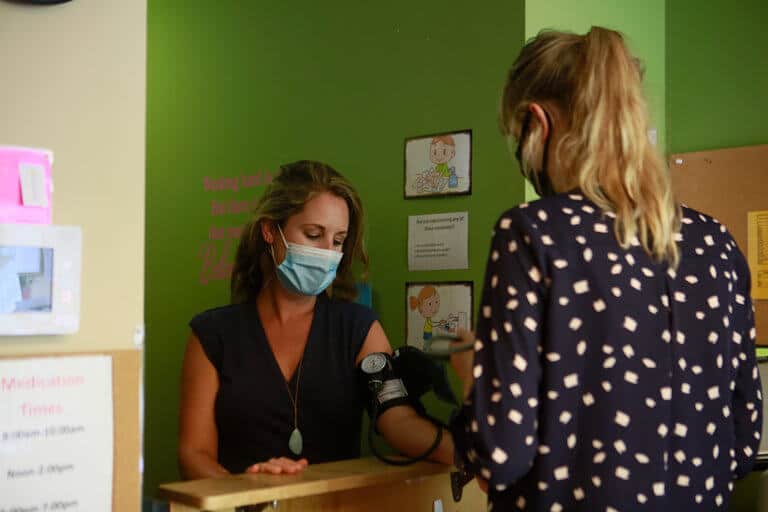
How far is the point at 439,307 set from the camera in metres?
2.49

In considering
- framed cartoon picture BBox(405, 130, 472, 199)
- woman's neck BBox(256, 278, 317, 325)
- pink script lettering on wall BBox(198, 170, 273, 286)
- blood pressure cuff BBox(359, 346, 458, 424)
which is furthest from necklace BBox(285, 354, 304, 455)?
pink script lettering on wall BBox(198, 170, 273, 286)

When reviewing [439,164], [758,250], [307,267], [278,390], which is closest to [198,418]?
[278,390]

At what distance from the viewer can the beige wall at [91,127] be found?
1.27 m

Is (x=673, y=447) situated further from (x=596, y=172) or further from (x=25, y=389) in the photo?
(x=25, y=389)

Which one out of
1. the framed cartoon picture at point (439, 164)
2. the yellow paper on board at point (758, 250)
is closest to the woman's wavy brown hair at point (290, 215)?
the framed cartoon picture at point (439, 164)

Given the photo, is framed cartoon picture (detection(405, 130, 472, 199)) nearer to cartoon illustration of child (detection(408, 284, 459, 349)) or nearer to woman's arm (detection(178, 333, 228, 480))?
cartoon illustration of child (detection(408, 284, 459, 349))

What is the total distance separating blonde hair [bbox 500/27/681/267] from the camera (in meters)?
1.29

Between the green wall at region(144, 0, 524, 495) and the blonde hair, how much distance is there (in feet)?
3.15

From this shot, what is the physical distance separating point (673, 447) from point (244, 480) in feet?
2.47

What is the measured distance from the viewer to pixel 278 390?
7.26ft

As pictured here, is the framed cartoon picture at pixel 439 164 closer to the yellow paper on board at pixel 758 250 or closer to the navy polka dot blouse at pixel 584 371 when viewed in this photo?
the yellow paper on board at pixel 758 250

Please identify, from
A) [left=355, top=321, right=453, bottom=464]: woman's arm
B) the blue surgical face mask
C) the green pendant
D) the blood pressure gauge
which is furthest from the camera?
the blue surgical face mask

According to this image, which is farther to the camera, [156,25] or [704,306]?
[156,25]

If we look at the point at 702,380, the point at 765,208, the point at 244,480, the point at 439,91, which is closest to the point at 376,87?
the point at 439,91
